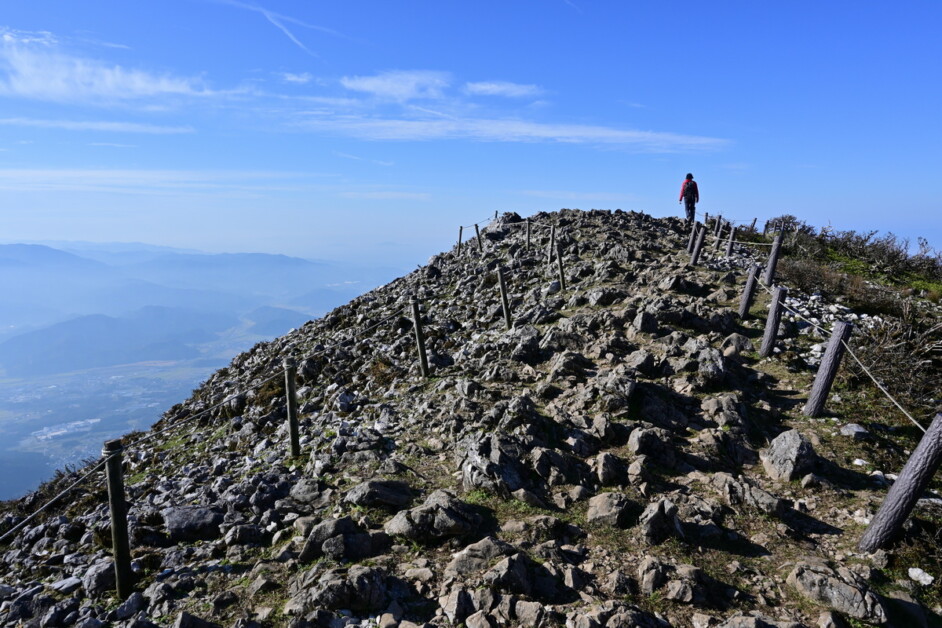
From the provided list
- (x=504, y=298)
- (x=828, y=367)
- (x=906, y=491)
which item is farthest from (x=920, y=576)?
(x=504, y=298)

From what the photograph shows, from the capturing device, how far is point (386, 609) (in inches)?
229

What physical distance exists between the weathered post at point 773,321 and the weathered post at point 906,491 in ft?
19.1

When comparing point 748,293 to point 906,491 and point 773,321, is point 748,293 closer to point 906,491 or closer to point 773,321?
point 773,321

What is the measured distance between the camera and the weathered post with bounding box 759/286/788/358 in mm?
11719

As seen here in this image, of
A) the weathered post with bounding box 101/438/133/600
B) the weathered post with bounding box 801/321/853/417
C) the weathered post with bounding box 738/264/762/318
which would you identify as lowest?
the weathered post with bounding box 101/438/133/600

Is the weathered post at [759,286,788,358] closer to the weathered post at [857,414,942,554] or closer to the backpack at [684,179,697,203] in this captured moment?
the weathered post at [857,414,942,554]

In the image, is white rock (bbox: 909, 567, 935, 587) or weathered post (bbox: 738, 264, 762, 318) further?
weathered post (bbox: 738, 264, 762, 318)

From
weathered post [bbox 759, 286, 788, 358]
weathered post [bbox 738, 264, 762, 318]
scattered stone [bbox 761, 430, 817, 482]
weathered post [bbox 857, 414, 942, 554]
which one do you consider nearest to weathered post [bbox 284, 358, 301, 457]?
scattered stone [bbox 761, 430, 817, 482]

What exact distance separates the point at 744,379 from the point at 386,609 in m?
9.17

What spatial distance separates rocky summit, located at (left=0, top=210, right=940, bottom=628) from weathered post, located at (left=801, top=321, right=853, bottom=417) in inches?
14.5

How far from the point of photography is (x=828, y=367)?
372 inches

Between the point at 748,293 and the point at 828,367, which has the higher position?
the point at 748,293

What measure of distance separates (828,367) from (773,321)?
2.65 m

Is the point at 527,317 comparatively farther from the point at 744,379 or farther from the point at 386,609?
the point at 386,609
